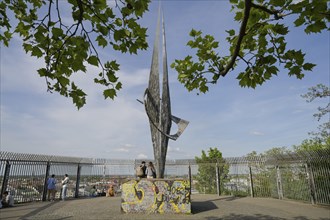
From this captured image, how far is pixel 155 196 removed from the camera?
10523 mm

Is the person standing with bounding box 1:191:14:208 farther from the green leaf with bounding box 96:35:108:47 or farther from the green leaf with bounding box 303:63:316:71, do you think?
the green leaf with bounding box 303:63:316:71

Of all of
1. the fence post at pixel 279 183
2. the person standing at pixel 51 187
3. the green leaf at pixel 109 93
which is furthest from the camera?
the fence post at pixel 279 183

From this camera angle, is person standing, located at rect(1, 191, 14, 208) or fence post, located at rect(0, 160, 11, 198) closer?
person standing, located at rect(1, 191, 14, 208)

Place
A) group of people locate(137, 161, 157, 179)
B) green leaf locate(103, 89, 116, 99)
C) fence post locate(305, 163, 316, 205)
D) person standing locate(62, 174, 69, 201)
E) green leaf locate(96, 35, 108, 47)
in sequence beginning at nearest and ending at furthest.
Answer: green leaf locate(103, 89, 116, 99) < green leaf locate(96, 35, 108, 47) < group of people locate(137, 161, 157, 179) < fence post locate(305, 163, 316, 205) < person standing locate(62, 174, 69, 201)

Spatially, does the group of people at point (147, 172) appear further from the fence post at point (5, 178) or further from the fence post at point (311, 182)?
the fence post at point (311, 182)

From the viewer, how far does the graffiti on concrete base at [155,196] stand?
10367mm

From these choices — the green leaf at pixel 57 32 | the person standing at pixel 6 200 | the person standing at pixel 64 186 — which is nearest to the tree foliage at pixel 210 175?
the person standing at pixel 64 186

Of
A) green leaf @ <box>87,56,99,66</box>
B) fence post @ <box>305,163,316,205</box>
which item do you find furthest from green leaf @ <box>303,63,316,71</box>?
fence post @ <box>305,163,316,205</box>

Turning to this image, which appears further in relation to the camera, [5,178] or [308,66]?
[5,178]

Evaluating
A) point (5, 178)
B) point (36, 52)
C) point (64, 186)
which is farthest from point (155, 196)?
point (36, 52)

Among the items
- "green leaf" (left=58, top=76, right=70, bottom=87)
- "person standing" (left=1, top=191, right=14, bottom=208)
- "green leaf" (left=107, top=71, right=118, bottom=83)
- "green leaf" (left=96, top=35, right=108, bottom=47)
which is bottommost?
"person standing" (left=1, top=191, right=14, bottom=208)

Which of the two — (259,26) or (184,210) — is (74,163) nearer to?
(184,210)

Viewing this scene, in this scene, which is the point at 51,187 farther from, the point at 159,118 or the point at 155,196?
the point at 159,118

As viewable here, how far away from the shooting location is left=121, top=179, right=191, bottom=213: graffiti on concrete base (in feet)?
34.0
